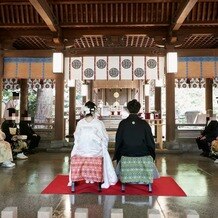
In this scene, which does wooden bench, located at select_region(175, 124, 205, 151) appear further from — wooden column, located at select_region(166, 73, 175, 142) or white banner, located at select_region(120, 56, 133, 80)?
white banner, located at select_region(120, 56, 133, 80)

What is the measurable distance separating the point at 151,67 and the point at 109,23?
2227 mm

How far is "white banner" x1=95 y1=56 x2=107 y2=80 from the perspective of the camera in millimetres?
10562

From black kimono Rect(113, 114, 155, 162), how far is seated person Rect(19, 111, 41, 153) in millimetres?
A: 5502

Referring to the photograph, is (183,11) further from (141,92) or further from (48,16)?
(141,92)

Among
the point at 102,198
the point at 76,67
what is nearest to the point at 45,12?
the point at 76,67

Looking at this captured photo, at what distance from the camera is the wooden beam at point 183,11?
727cm

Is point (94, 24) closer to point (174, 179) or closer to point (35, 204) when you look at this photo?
point (174, 179)

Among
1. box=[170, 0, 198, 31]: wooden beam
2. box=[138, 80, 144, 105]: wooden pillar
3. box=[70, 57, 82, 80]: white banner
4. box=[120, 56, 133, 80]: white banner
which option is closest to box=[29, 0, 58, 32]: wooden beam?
box=[70, 57, 82, 80]: white banner

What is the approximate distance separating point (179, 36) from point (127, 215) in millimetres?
7581

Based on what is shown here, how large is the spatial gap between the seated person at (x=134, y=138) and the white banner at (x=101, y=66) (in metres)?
5.50

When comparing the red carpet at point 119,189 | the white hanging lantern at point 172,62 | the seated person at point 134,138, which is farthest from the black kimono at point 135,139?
the white hanging lantern at point 172,62

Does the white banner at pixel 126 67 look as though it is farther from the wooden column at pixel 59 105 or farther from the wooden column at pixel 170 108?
the wooden column at pixel 59 105

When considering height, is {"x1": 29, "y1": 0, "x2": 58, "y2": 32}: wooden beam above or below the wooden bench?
above

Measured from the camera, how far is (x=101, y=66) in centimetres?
1057
